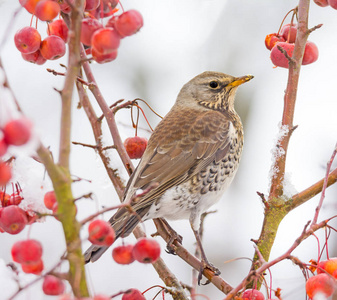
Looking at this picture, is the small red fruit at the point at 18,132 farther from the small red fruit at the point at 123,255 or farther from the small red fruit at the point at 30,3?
the small red fruit at the point at 30,3

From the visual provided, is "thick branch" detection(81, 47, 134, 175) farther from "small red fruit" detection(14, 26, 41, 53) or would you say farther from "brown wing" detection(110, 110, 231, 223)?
"small red fruit" detection(14, 26, 41, 53)

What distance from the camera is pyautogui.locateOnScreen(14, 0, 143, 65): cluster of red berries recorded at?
1439mm

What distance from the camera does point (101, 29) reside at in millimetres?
1460

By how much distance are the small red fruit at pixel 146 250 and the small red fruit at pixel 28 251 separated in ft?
0.88

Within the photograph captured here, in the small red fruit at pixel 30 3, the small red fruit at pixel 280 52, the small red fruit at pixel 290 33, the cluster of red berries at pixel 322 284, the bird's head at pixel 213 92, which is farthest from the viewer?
the bird's head at pixel 213 92

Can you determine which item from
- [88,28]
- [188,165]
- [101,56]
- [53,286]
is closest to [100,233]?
[53,286]

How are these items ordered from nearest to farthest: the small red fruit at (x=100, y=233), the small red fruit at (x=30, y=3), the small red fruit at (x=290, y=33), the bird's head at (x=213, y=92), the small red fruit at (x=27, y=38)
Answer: the small red fruit at (x=100, y=233) < the small red fruit at (x=30, y=3) < the small red fruit at (x=27, y=38) < the small red fruit at (x=290, y=33) < the bird's head at (x=213, y=92)

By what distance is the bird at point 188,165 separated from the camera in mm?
2818

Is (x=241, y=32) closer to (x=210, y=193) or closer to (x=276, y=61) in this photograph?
(x=210, y=193)

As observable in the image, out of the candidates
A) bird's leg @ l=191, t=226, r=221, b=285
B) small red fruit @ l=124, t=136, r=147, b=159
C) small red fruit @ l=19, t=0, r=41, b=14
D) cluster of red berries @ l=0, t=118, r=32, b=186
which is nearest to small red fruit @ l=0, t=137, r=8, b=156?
cluster of red berries @ l=0, t=118, r=32, b=186

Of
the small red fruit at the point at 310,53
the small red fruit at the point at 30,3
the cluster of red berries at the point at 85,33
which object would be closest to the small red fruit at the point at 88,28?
the cluster of red berries at the point at 85,33

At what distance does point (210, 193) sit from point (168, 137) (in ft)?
1.28

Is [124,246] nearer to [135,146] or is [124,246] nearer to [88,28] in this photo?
[88,28]

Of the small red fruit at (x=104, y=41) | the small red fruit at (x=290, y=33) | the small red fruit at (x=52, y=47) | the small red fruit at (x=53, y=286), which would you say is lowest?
the small red fruit at (x=53, y=286)
